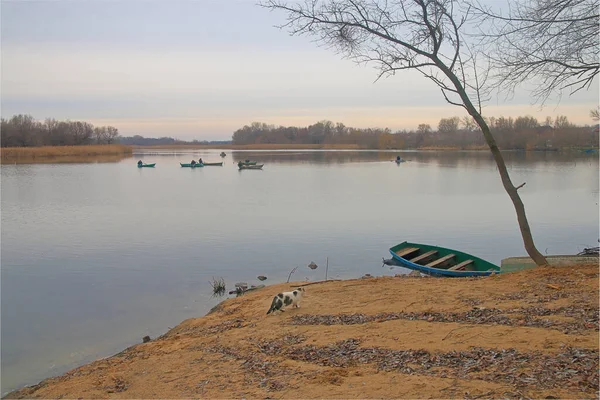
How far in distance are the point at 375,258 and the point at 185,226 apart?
30.3 feet

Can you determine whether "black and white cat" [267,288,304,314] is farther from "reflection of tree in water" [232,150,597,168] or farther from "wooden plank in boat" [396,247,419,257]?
"reflection of tree in water" [232,150,597,168]

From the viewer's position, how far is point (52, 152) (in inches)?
3258

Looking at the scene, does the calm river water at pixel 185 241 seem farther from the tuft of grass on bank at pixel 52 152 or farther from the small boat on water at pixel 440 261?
the tuft of grass on bank at pixel 52 152

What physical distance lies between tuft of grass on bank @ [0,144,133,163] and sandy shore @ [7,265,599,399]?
74402 mm

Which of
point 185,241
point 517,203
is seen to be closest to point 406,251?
point 517,203

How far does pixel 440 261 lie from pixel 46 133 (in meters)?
104

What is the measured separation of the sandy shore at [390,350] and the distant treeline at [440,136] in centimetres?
5503

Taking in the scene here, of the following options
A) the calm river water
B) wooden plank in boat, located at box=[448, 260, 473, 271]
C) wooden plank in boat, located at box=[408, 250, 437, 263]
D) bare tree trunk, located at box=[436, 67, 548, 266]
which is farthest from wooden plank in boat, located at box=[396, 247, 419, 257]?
bare tree trunk, located at box=[436, 67, 548, 266]

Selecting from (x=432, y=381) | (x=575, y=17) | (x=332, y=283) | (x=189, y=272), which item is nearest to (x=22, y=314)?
(x=189, y=272)

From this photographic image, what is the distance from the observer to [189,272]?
14.2m

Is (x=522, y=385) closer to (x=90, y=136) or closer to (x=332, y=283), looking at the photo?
(x=332, y=283)

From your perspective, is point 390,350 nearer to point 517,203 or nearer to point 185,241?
point 517,203

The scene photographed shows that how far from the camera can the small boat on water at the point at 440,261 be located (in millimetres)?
12422

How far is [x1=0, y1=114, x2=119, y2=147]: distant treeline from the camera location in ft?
288
